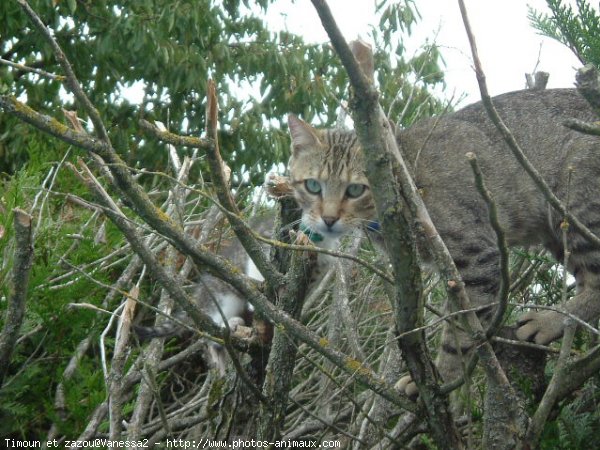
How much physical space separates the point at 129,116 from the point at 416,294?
7221mm

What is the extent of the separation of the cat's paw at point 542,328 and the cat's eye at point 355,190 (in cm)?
105

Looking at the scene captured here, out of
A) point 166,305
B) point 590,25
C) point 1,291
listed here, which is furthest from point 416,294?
point 1,291

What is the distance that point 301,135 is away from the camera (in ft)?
13.9

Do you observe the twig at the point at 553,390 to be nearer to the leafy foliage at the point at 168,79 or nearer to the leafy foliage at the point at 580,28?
the leafy foliage at the point at 580,28

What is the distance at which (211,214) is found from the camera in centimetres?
401

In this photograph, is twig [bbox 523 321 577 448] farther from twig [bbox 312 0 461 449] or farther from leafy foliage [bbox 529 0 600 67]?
leafy foliage [bbox 529 0 600 67]

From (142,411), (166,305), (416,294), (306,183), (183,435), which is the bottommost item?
(183,435)

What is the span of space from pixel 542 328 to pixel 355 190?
117 cm

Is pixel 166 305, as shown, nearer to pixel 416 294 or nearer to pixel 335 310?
pixel 335 310

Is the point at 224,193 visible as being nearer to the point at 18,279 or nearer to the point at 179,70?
the point at 18,279

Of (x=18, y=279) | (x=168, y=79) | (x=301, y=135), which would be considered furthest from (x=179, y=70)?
(x=18, y=279)

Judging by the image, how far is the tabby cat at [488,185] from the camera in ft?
11.7

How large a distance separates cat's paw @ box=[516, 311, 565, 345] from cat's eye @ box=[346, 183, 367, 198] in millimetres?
1048

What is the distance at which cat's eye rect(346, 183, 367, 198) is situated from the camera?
400 cm
